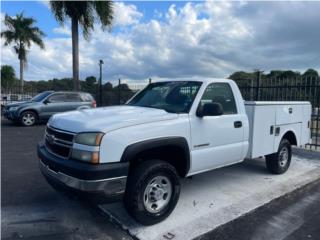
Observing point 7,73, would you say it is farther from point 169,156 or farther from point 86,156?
point 86,156

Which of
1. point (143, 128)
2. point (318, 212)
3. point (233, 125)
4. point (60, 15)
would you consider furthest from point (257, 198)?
point (60, 15)

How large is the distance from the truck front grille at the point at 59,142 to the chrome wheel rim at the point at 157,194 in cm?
105

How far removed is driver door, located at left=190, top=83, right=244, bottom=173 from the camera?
426 centimetres

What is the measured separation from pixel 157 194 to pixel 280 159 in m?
3.32

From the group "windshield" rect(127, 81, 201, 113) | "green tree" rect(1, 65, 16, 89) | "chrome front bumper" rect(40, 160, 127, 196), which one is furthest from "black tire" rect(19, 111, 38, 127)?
"green tree" rect(1, 65, 16, 89)

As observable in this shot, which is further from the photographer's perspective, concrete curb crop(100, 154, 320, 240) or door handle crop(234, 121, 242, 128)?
door handle crop(234, 121, 242, 128)

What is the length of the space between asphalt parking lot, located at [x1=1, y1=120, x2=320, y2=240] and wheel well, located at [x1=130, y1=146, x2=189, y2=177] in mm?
875

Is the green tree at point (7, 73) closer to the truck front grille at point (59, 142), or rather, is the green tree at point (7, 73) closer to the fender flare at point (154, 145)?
the truck front grille at point (59, 142)

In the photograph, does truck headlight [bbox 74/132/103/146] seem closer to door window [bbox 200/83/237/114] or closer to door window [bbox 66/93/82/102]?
door window [bbox 200/83/237/114]

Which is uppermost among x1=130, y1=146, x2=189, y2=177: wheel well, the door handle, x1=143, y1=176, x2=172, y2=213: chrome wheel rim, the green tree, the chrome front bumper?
the green tree

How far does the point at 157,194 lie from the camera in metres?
3.91

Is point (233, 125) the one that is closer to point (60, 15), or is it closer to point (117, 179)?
point (117, 179)

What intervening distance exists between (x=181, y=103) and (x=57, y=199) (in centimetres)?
240

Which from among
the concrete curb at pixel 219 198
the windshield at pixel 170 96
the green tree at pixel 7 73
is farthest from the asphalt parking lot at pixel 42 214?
the green tree at pixel 7 73
